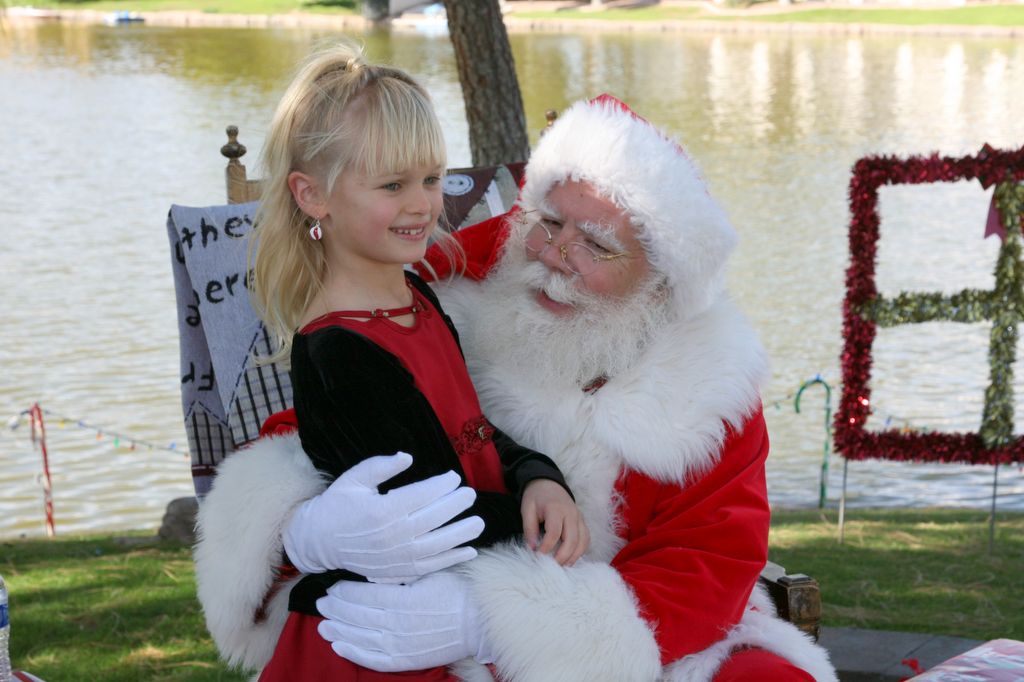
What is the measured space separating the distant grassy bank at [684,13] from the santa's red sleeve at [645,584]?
32815 millimetres

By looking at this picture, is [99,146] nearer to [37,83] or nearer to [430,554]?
[37,83]

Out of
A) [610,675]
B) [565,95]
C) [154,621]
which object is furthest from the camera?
[565,95]

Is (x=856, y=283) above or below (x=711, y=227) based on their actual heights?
below

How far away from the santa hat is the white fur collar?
85mm

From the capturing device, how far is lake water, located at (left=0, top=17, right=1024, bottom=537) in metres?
6.81

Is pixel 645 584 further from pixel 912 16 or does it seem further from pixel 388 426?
pixel 912 16

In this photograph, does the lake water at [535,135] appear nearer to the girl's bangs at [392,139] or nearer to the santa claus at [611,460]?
the girl's bangs at [392,139]

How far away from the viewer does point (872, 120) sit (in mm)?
18141

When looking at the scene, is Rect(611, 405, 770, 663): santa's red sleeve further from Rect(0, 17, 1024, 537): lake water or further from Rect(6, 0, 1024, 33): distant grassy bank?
Rect(6, 0, 1024, 33): distant grassy bank

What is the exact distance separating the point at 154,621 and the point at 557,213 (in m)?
2.54

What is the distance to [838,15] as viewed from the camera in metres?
36.2

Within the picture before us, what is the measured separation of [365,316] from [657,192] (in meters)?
0.62

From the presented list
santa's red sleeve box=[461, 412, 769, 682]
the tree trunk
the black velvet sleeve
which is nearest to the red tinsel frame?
the tree trunk

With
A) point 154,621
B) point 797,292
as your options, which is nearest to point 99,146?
point 797,292
